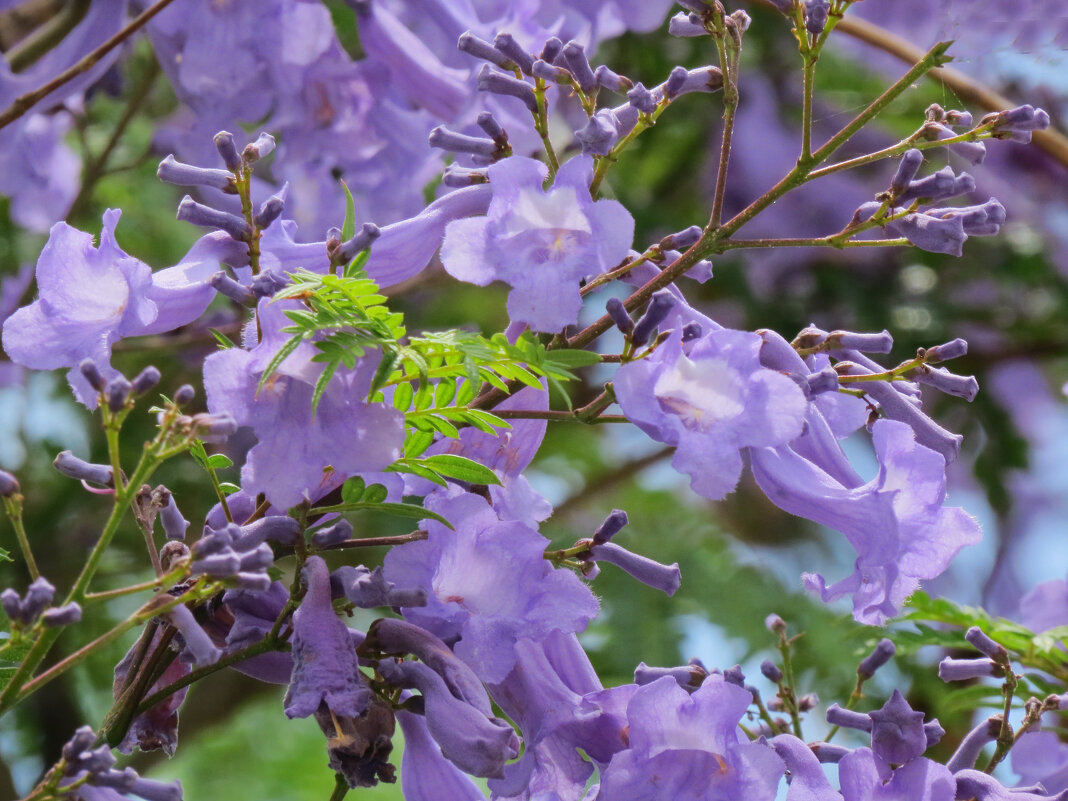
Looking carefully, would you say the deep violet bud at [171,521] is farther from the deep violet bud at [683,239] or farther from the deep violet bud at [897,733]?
the deep violet bud at [897,733]

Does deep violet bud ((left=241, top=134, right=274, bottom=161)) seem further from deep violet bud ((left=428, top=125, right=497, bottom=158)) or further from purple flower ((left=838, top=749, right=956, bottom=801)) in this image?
purple flower ((left=838, top=749, right=956, bottom=801))

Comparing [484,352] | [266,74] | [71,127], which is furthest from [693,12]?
[71,127]

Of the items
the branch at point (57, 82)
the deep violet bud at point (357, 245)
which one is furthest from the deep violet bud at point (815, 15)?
the branch at point (57, 82)

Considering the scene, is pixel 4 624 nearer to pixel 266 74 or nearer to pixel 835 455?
pixel 835 455

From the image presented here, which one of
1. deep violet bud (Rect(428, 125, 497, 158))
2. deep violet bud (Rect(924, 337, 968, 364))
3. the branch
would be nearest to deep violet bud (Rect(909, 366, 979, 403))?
deep violet bud (Rect(924, 337, 968, 364))

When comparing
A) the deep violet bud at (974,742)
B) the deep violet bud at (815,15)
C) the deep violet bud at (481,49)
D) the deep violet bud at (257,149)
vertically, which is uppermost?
the deep violet bud at (815,15)

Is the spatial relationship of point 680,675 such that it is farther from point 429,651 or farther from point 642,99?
point 642,99

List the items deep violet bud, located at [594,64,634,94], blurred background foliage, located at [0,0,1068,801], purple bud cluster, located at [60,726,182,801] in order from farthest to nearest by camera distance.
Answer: blurred background foliage, located at [0,0,1068,801]
deep violet bud, located at [594,64,634,94]
purple bud cluster, located at [60,726,182,801]
